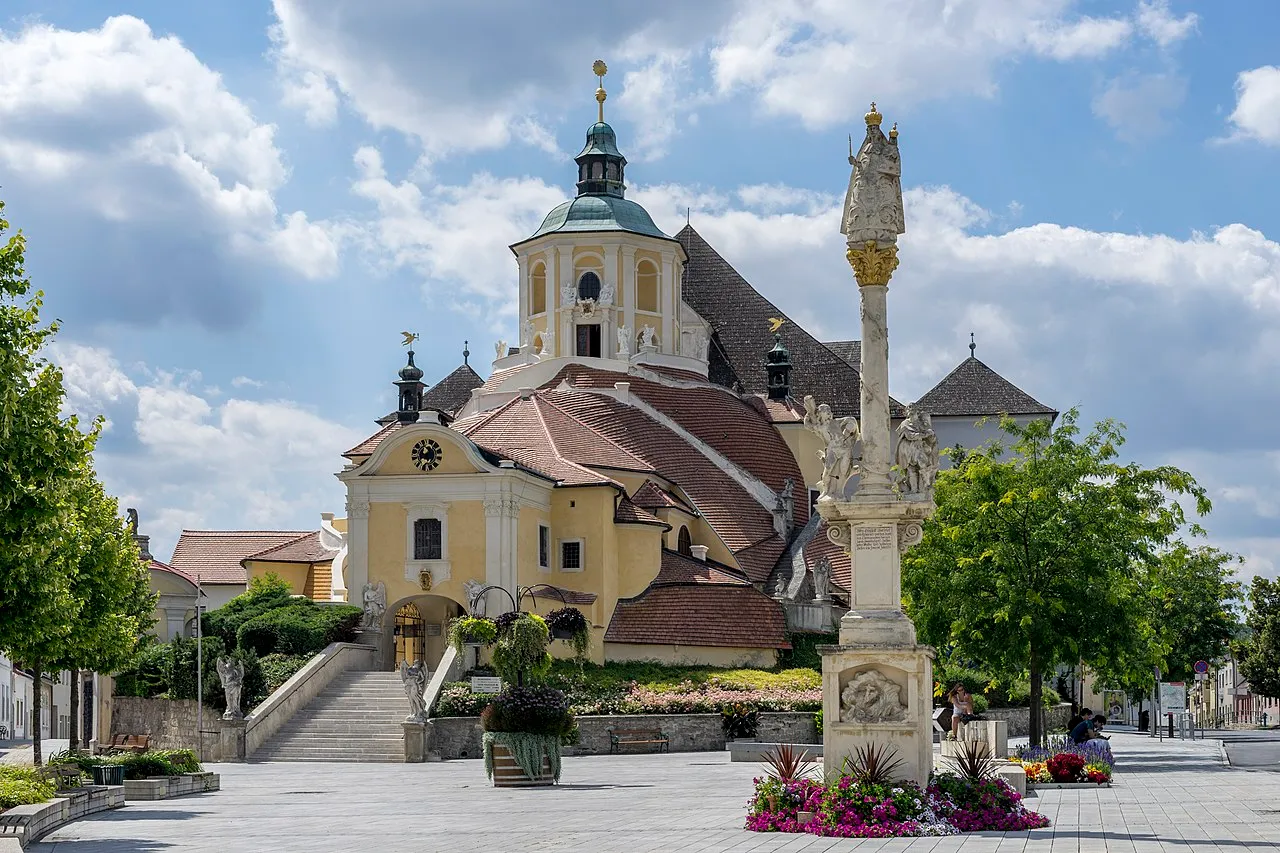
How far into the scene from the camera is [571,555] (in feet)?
199

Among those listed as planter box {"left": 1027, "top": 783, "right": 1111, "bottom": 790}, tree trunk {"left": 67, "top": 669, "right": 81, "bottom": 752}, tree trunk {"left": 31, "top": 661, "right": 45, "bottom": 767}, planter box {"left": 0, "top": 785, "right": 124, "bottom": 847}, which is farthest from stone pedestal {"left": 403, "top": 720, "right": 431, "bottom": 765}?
planter box {"left": 1027, "top": 783, "right": 1111, "bottom": 790}

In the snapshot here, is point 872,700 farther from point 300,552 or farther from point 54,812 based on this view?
point 300,552

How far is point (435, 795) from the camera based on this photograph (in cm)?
2998

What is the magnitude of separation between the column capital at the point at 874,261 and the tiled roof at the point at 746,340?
58.8m

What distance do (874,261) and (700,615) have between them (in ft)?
119

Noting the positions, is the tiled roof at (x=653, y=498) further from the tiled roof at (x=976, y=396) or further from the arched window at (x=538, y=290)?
the tiled roof at (x=976, y=396)

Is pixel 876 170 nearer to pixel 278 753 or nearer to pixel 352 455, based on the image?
pixel 278 753

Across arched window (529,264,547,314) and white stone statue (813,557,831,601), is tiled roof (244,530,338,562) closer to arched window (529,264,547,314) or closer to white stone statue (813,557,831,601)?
arched window (529,264,547,314)

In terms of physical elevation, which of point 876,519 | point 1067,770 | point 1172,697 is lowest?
point 1172,697

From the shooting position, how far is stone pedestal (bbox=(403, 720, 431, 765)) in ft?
152

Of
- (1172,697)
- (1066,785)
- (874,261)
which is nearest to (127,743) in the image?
(1066,785)

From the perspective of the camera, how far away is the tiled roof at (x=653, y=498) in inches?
2454

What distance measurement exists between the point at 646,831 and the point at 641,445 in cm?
4570

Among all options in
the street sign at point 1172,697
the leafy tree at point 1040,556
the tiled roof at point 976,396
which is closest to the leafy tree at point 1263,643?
the tiled roof at point 976,396
